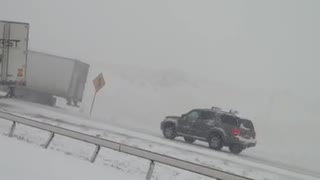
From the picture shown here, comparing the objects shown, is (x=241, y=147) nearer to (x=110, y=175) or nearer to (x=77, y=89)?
(x=110, y=175)

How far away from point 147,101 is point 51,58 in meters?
37.1

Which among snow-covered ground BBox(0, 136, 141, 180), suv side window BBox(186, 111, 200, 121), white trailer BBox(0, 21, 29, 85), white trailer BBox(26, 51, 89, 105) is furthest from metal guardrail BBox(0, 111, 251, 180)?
white trailer BBox(26, 51, 89, 105)

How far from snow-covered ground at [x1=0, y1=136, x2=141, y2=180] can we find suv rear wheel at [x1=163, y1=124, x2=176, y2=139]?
12.5 metres

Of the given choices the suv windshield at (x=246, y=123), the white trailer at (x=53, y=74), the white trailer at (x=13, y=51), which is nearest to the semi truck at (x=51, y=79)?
the white trailer at (x=53, y=74)

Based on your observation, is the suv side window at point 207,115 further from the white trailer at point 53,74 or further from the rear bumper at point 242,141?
the white trailer at point 53,74

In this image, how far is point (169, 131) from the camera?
87.7ft

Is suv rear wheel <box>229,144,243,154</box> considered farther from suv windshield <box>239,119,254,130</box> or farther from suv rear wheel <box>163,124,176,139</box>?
suv rear wheel <box>163,124,176,139</box>

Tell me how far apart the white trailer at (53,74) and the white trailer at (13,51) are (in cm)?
954

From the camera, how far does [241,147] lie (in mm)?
24234

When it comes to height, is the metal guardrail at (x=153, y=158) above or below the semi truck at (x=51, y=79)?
above

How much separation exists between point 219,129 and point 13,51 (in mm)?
11565

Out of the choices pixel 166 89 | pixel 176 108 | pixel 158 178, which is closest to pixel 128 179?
pixel 158 178

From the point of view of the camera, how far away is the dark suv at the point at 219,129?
24.0m

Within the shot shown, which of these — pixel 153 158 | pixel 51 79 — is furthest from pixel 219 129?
pixel 51 79
